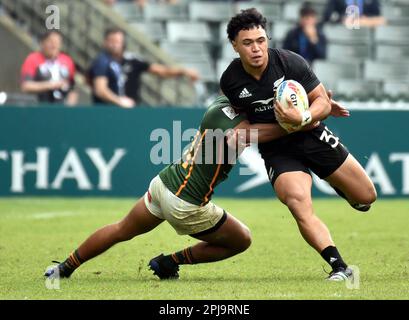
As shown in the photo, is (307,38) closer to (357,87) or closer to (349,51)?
(357,87)

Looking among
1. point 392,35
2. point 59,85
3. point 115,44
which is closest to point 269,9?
point 392,35

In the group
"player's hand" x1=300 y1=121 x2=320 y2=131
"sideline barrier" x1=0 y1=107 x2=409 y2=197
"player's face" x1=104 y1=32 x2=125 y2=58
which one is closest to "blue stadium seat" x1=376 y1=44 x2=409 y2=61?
"sideline barrier" x1=0 y1=107 x2=409 y2=197

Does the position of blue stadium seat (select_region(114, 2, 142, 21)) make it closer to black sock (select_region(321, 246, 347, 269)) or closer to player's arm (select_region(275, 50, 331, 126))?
player's arm (select_region(275, 50, 331, 126))

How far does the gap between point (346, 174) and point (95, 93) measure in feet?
30.8

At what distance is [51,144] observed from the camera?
1748cm

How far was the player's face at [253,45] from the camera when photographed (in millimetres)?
9234

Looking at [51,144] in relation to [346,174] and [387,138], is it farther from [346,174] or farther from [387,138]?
[346,174]

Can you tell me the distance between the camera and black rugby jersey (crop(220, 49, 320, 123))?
9.42 metres

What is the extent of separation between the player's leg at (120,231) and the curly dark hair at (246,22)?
5.10 ft

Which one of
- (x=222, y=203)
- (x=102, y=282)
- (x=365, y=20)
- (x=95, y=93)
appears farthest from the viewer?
(x=365, y=20)

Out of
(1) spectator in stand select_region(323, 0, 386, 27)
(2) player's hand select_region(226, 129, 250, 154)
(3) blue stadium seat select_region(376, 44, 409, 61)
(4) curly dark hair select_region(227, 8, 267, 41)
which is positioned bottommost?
(3) blue stadium seat select_region(376, 44, 409, 61)

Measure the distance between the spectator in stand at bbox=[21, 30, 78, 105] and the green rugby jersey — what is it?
952 cm
